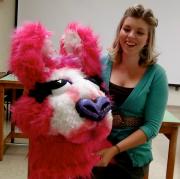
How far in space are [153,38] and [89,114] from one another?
504 millimetres

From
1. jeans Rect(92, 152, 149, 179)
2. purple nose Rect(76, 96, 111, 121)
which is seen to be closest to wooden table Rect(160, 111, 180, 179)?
jeans Rect(92, 152, 149, 179)

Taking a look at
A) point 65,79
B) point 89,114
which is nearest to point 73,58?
point 65,79

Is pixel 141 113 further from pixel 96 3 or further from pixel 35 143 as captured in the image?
pixel 96 3

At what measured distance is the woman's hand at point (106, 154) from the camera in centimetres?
104

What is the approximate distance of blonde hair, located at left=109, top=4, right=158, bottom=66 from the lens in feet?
3.73

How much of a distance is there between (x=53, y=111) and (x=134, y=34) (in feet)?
1.46

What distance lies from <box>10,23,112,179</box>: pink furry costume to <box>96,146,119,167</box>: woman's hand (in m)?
0.07

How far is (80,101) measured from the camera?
2.81ft

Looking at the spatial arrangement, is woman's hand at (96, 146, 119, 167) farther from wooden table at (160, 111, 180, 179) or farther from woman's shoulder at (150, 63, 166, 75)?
wooden table at (160, 111, 180, 179)

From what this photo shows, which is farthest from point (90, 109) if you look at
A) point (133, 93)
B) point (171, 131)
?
point (171, 131)

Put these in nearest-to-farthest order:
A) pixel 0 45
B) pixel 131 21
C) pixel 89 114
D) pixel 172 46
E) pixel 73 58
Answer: pixel 89 114 < pixel 73 58 < pixel 131 21 < pixel 0 45 < pixel 172 46

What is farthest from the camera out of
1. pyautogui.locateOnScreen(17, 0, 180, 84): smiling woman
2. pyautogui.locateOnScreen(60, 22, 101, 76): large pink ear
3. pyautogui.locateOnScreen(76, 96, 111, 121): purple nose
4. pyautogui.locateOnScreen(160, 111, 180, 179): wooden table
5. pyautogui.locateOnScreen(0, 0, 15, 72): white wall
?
pyautogui.locateOnScreen(17, 0, 180, 84): smiling woman

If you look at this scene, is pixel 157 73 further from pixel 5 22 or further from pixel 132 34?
pixel 5 22

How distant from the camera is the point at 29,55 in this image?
0.86m
